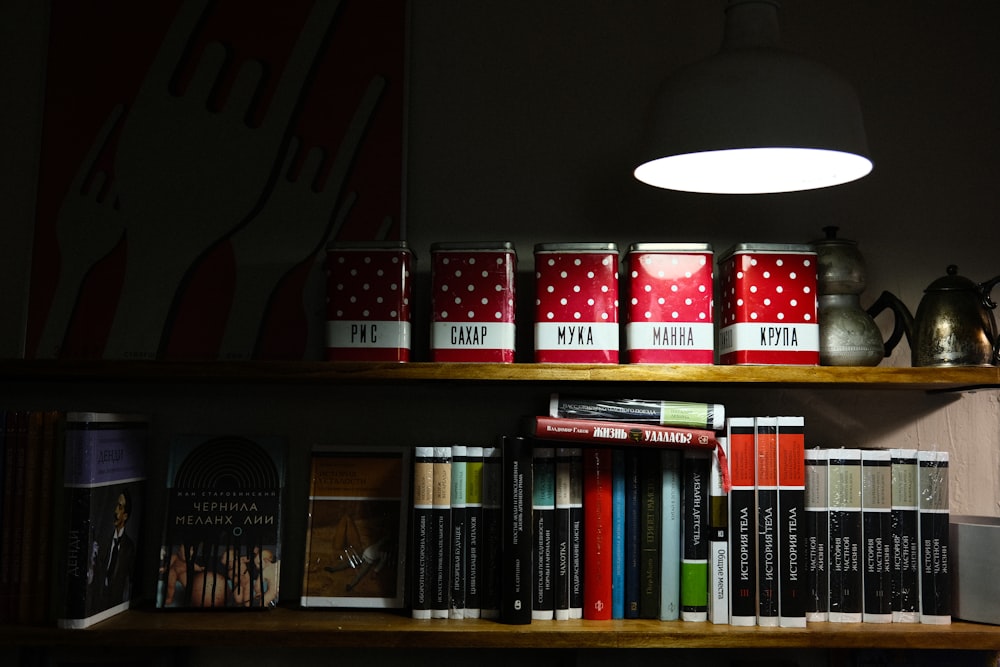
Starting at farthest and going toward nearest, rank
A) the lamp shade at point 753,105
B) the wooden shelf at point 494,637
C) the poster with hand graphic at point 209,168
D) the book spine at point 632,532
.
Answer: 1. the poster with hand graphic at point 209,168
2. the book spine at point 632,532
3. the wooden shelf at point 494,637
4. the lamp shade at point 753,105

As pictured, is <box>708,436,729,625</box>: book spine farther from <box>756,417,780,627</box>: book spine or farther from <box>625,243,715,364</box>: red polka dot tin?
<box>625,243,715,364</box>: red polka dot tin

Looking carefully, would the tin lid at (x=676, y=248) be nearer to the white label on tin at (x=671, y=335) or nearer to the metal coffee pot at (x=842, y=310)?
the white label on tin at (x=671, y=335)

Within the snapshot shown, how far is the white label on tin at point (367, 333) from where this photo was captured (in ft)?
5.14

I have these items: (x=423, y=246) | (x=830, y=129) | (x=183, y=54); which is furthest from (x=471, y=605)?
(x=183, y=54)

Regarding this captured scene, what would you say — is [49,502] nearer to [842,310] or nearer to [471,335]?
[471,335]

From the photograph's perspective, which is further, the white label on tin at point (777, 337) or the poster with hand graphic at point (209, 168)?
the poster with hand graphic at point (209, 168)

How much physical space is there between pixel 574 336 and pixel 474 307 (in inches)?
7.1

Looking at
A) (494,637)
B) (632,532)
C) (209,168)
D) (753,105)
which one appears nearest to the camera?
(753,105)

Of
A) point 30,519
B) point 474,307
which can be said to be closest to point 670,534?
point 474,307

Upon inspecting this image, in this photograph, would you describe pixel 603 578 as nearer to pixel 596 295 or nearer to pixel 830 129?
pixel 596 295

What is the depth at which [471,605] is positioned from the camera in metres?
1.57

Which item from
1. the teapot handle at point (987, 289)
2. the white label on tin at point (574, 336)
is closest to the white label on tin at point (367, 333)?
the white label on tin at point (574, 336)

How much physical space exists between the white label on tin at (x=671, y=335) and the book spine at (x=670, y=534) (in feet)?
0.64

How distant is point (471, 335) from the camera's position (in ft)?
5.14
